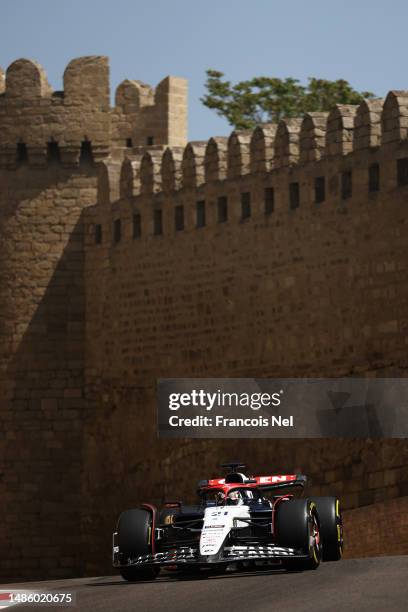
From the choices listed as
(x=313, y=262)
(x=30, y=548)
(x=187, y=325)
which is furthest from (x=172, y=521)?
A: (x=30, y=548)

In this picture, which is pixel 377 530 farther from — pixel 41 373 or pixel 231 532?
pixel 41 373

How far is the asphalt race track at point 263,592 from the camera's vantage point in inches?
575

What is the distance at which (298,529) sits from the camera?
655 inches

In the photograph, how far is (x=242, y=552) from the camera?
16781mm

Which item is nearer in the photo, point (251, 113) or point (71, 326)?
point (71, 326)

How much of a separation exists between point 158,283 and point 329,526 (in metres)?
14.6

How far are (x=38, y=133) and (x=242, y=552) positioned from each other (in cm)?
1831

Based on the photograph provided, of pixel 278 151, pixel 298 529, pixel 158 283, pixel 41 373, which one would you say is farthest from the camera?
pixel 41 373

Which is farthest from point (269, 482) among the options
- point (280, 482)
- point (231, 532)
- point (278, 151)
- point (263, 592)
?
point (278, 151)

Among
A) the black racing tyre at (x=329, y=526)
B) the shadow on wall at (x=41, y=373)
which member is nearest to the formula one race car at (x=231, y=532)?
the black racing tyre at (x=329, y=526)

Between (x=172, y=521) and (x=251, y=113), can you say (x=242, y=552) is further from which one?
(x=251, y=113)

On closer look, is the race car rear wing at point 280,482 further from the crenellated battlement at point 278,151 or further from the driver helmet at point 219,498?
the crenellated battlement at point 278,151

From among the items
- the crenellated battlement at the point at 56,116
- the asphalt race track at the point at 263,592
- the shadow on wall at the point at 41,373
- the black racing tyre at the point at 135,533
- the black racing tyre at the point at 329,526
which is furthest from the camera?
the crenellated battlement at the point at 56,116

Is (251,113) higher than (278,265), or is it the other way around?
(251,113)
